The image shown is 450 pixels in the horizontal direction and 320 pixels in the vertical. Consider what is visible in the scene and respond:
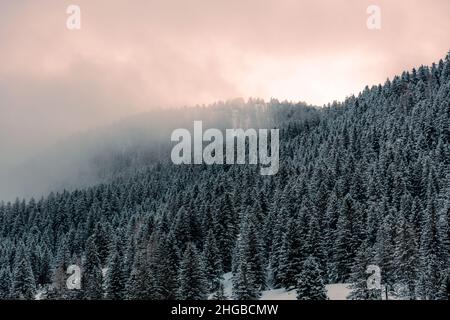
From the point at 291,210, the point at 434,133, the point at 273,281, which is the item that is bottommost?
the point at 273,281

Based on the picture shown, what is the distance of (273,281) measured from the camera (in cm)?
8788

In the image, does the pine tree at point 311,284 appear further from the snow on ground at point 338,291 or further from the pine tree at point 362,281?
the snow on ground at point 338,291

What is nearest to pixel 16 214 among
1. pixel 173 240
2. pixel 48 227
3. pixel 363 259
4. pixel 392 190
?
pixel 48 227

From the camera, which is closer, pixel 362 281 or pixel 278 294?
pixel 362 281

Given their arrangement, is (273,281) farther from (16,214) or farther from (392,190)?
(16,214)

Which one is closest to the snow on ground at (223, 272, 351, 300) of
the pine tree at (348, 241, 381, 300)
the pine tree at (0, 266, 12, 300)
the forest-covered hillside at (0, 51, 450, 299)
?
the forest-covered hillside at (0, 51, 450, 299)

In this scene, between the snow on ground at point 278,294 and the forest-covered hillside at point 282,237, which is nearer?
the forest-covered hillside at point 282,237

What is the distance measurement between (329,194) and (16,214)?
113 m

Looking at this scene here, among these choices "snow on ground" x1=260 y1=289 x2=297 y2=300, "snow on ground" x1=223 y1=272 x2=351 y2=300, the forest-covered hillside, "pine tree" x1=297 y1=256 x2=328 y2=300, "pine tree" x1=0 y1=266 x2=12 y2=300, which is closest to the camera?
"pine tree" x1=297 y1=256 x2=328 y2=300

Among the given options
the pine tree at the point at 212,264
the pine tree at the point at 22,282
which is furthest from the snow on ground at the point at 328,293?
the pine tree at the point at 22,282

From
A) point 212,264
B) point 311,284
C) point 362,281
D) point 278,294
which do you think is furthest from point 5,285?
point 362,281

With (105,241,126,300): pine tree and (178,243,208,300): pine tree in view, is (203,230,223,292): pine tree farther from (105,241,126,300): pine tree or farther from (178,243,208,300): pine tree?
(105,241,126,300): pine tree

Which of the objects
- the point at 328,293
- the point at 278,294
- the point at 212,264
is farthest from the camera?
the point at 212,264

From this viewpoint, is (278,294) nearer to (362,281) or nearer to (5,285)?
(362,281)
